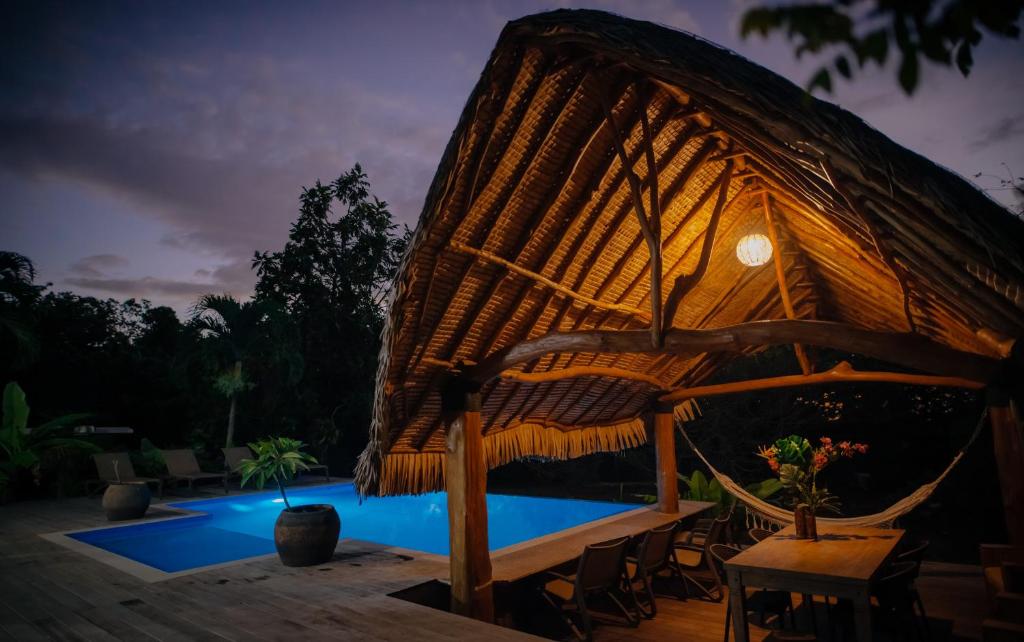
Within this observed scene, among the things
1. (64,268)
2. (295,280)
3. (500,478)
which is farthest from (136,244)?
(500,478)

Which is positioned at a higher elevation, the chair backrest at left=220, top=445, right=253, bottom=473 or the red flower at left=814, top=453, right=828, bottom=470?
the red flower at left=814, top=453, right=828, bottom=470

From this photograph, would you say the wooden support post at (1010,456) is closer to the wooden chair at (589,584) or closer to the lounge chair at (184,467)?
the wooden chair at (589,584)

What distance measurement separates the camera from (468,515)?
160 inches

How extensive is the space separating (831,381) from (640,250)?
3027 mm

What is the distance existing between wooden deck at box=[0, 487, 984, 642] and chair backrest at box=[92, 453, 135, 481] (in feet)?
12.8

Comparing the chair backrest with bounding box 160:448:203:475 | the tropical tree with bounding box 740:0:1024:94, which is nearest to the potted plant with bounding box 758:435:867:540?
the tropical tree with bounding box 740:0:1024:94

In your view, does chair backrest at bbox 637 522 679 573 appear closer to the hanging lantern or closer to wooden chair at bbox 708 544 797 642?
wooden chair at bbox 708 544 797 642

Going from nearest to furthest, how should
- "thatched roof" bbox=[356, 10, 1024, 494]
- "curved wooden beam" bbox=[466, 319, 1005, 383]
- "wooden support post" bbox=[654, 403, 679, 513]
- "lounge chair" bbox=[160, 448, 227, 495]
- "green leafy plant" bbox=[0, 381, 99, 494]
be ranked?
"thatched roof" bbox=[356, 10, 1024, 494] < "curved wooden beam" bbox=[466, 319, 1005, 383] < "wooden support post" bbox=[654, 403, 679, 513] < "green leafy plant" bbox=[0, 381, 99, 494] < "lounge chair" bbox=[160, 448, 227, 495]

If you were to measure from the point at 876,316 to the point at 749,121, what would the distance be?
12.7 ft

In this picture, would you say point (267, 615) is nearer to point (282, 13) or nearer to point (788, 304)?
point (788, 304)

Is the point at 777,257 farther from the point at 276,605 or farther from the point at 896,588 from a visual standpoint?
the point at 276,605

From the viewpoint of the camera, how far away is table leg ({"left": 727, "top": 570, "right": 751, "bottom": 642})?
331 cm

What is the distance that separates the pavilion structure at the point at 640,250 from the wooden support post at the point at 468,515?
16 mm

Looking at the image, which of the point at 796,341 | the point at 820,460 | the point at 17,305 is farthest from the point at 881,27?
the point at 17,305
